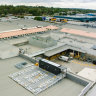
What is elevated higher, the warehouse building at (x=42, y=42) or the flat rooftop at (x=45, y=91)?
the warehouse building at (x=42, y=42)

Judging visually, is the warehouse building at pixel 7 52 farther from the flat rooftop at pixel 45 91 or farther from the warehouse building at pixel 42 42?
the warehouse building at pixel 42 42

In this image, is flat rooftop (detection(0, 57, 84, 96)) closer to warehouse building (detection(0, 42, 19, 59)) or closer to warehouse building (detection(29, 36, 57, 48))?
warehouse building (detection(0, 42, 19, 59))

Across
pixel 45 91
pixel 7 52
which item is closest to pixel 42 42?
pixel 7 52

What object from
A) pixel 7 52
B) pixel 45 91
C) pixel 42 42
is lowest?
pixel 45 91

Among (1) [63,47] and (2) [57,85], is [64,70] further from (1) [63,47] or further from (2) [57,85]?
(1) [63,47]

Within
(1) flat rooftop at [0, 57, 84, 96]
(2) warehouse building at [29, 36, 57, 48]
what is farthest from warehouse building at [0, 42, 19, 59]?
(2) warehouse building at [29, 36, 57, 48]

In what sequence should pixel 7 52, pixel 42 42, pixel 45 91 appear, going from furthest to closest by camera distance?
pixel 42 42, pixel 7 52, pixel 45 91

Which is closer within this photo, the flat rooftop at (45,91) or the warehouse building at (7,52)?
the flat rooftop at (45,91)

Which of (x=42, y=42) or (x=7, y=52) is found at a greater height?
(x=42, y=42)

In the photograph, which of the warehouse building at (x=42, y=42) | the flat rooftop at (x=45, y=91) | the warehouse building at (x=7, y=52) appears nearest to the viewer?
the flat rooftop at (x=45, y=91)

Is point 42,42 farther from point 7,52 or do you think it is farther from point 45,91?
point 45,91

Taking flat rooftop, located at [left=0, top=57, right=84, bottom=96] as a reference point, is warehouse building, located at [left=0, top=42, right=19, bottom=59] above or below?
above

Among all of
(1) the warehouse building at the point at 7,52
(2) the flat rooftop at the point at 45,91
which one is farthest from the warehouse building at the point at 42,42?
(2) the flat rooftop at the point at 45,91

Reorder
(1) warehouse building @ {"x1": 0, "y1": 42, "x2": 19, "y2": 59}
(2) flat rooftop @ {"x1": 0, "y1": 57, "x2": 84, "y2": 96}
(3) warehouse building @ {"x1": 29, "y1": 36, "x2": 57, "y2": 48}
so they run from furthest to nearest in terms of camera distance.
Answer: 1. (3) warehouse building @ {"x1": 29, "y1": 36, "x2": 57, "y2": 48}
2. (1) warehouse building @ {"x1": 0, "y1": 42, "x2": 19, "y2": 59}
3. (2) flat rooftop @ {"x1": 0, "y1": 57, "x2": 84, "y2": 96}
